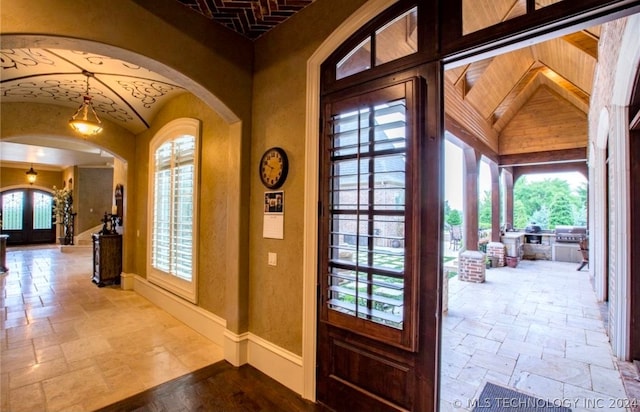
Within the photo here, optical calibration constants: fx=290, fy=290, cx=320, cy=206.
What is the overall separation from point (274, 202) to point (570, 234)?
34.7 feet

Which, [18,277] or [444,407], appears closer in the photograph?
[444,407]

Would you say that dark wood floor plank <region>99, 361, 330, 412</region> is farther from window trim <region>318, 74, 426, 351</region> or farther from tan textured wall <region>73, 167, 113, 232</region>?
tan textured wall <region>73, 167, 113, 232</region>

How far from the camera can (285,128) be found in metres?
2.60

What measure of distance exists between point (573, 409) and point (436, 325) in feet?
5.41

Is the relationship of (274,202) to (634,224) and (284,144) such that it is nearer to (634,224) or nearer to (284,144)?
(284,144)

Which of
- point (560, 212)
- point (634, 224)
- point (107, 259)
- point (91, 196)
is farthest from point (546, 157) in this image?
point (91, 196)

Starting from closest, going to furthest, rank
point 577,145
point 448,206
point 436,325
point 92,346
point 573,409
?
1. point 436,325
2. point 573,409
3. point 92,346
4. point 577,145
5. point 448,206

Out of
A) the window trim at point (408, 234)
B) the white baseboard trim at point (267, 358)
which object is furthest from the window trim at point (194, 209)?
the window trim at point (408, 234)

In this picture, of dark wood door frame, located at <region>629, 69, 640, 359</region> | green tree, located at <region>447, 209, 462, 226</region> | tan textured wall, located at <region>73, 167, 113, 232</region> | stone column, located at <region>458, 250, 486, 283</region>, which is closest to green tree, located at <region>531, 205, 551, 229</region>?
green tree, located at <region>447, 209, 462, 226</region>

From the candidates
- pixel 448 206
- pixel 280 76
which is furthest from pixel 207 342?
pixel 448 206

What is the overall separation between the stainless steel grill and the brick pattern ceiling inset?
35.2 feet

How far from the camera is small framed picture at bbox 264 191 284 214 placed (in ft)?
8.52

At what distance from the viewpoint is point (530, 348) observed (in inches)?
129

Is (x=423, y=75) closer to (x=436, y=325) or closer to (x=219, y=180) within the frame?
(x=436, y=325)
